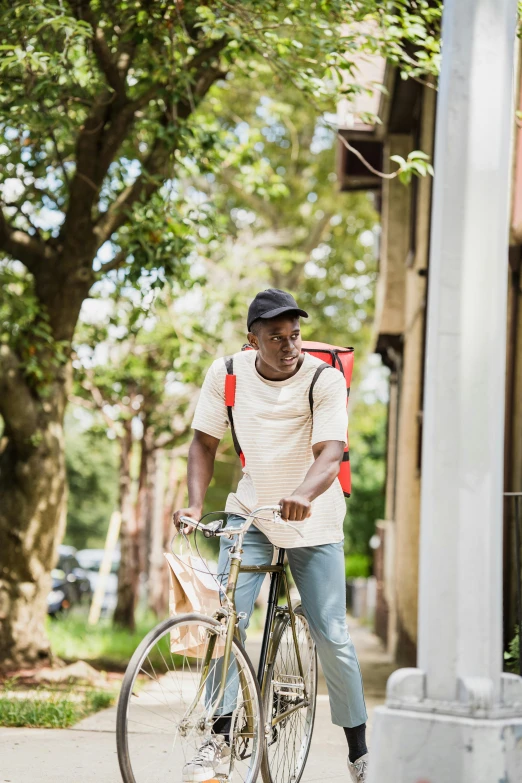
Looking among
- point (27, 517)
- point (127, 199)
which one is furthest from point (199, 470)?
point (127, 199)

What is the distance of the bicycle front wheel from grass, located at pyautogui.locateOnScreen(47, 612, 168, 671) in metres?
6.22

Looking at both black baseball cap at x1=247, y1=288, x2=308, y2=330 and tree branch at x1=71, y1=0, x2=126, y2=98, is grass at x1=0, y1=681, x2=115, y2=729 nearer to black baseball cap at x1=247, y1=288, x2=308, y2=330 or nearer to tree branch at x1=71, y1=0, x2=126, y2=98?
black baseball cap at x1=247, y1=288, x2=308, y2=330

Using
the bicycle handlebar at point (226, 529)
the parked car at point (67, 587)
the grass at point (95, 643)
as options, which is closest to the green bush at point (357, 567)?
the parked car at point (67, 587)

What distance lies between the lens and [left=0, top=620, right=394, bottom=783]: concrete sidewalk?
4824mm

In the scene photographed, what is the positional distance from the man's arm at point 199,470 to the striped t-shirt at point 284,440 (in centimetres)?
15

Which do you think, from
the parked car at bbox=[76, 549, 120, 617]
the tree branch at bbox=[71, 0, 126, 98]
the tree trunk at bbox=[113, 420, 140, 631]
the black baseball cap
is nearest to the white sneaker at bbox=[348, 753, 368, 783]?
the black baseball cap

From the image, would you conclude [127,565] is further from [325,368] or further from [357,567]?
[357,567]

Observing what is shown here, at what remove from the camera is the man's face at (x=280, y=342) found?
4.23m

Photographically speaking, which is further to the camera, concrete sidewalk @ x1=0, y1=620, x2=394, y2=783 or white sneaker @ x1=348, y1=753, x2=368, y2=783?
concrete sidewalk @ x1=0, y1=620, x2=394, y2=783

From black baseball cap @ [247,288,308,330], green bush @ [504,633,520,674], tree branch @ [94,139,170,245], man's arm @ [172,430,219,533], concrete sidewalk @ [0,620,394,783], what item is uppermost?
tree branch @ [94,139,170,245]

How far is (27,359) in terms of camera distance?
29.7ft

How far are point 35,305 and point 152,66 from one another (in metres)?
2.14

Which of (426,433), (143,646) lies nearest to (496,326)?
(426,433)

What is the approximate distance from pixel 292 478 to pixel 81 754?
78.7 inches
